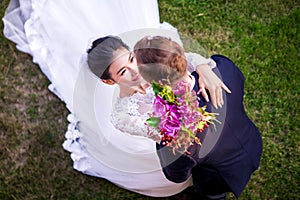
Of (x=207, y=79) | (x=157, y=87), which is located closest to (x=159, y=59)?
(x=157, y=87)

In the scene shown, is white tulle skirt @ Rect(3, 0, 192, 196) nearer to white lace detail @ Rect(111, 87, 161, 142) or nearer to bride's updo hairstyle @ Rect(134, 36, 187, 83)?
white lace detail @ Rect(111, 87, 161, 142)

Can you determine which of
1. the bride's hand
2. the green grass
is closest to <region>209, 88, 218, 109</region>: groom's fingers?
the bride's hand

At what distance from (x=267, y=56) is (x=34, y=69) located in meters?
1.22

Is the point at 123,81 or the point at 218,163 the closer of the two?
the point at 123,81

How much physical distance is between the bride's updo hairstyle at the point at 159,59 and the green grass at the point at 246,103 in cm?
108

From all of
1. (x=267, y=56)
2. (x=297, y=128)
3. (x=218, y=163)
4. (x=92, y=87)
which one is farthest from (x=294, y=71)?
(x=92, y=87)

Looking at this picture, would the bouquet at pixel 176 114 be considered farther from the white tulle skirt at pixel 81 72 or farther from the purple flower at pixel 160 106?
the white tulle skirt at pixel 81 72

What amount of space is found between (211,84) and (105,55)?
1.19 feet

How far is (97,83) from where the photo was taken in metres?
1.76

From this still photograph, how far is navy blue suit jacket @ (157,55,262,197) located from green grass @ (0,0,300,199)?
460 millimetres

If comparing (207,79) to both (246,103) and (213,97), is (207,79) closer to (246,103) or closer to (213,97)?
(213,97)

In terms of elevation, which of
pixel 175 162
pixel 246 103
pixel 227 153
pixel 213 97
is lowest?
pixel 246 103

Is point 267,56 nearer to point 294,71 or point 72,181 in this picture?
point 294,71

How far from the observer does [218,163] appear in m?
1.60
